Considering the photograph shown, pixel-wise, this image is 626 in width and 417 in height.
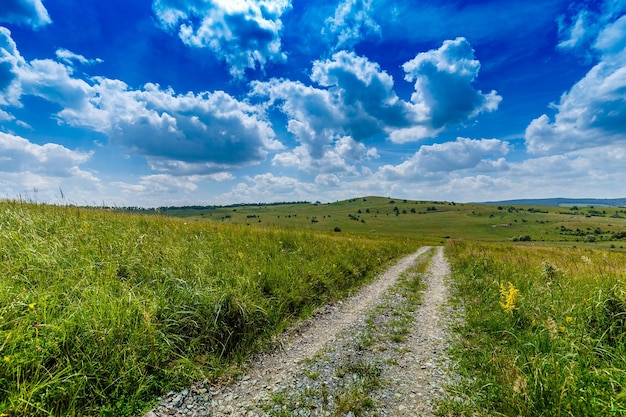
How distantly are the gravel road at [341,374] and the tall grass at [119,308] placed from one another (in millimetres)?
619

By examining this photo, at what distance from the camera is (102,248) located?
25.1 ft

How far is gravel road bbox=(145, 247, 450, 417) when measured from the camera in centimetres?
445

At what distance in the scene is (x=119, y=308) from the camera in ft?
16.9

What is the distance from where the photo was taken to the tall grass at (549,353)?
12.3ft

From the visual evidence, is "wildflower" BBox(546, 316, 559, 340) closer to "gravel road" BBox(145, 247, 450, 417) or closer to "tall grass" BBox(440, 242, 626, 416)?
"tall grass" BBox(440, 242, 626, 416)

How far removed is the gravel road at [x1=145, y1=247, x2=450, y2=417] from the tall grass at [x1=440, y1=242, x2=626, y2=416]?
26.2 inches

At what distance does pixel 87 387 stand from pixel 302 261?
333 inches

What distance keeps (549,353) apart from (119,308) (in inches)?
325

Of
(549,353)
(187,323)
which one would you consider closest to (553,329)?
(549,353)

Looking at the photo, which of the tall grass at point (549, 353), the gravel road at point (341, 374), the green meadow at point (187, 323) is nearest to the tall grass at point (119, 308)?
the green meadow at point (187, 323)

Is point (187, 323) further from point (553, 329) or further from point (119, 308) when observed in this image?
point (553, 329)

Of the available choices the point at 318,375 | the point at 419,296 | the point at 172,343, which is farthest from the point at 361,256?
the point at 172,343

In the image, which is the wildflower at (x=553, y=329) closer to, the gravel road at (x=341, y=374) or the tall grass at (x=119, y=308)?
the gravel road at (x=341, y=374)

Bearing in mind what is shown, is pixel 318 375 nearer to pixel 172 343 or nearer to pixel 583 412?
pixel 172 343
